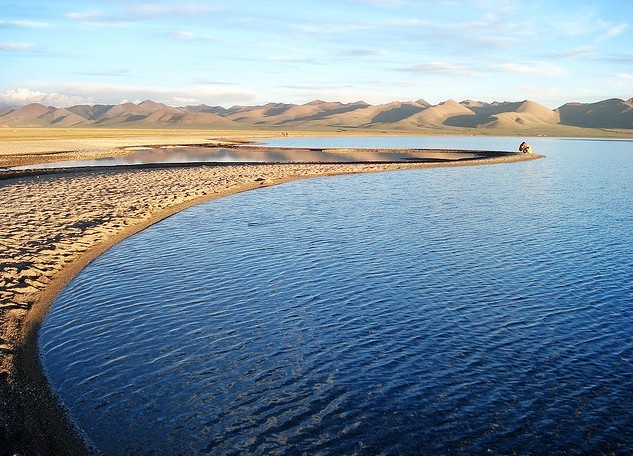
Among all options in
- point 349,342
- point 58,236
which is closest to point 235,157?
point 58,236

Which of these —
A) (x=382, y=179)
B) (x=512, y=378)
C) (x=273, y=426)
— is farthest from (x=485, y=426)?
(x=382, y=179)

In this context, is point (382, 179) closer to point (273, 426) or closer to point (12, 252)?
point (12, 252)

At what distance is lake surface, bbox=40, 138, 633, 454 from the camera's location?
829 cm

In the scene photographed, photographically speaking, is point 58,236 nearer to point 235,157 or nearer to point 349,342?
point 349,342

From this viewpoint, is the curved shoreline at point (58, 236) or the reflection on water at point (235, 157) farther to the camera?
the reflection on water at point (235, 157)

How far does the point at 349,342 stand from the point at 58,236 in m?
13.1

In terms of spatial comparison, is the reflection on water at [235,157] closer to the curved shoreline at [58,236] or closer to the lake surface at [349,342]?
the curved shoreline at [58,236]

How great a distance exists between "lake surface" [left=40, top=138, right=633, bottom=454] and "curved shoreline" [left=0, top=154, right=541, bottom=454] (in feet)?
1.63

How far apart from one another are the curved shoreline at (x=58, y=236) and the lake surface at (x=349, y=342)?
1.63 feet

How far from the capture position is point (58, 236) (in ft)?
64.9

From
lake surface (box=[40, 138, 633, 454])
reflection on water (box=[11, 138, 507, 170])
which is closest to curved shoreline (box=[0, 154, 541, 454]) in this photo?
lake surface (box=[40, 138, 633, 454])

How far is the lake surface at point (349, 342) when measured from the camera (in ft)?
27.2

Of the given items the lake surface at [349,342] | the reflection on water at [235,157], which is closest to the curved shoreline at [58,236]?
the lake surface at [349,342]

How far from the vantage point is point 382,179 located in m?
46.6
